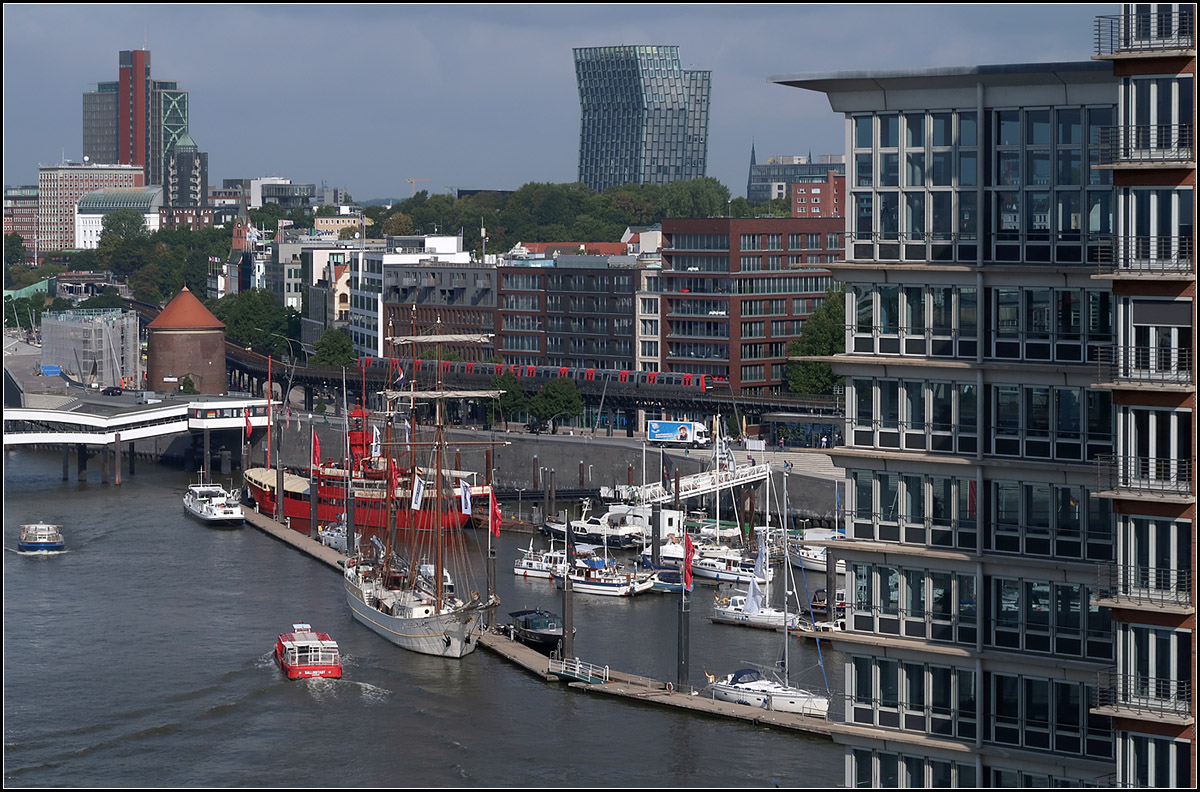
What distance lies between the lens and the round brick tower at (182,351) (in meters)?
133

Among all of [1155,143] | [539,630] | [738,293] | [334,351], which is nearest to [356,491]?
[738,293]

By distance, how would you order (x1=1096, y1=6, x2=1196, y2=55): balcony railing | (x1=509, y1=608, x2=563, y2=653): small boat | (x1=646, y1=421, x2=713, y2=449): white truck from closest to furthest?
(x1=1096, y1=6, x2=1196, y2=55): balcony railing, (x1=509, y1=608, x2=563, y2=653): small boat, (x1=646, y1=421, x2=713, y2=449): white truck

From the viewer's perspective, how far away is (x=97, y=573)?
71.6m

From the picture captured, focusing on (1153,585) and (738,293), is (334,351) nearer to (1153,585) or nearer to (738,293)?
(738,293)

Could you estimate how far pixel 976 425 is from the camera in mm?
24547

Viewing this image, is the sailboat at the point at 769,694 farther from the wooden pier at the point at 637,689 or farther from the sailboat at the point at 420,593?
the sailboat at the point at 420,593

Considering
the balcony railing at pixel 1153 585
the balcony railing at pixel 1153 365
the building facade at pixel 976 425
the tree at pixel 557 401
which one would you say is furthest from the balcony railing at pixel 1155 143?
the tree at pixel 557 401

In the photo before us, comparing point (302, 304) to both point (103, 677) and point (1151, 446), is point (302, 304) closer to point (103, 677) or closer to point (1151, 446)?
point (103, 677)

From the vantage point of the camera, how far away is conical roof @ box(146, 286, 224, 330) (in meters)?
133

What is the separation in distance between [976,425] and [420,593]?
40365 mm

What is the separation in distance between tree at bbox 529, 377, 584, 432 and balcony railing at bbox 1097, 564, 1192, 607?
87.9 metres

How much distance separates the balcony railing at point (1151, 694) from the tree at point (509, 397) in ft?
296

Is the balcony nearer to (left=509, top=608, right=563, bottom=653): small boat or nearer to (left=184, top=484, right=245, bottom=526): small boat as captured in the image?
(left=509, top=608, right=563, bottom=653): small boat

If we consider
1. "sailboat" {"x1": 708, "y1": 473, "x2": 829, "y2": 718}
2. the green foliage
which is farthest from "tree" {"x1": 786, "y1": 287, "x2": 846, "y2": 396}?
"sailboat" {"x1": 708, "y1": 473, "x2": 829, "y2": 718}
